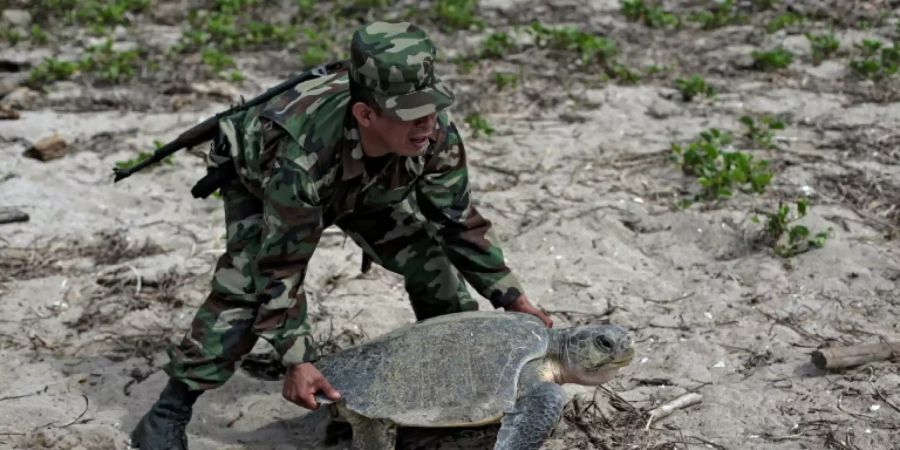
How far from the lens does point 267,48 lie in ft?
24.4

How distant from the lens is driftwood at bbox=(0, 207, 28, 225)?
4.91 m

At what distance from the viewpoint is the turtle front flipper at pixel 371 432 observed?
308cm

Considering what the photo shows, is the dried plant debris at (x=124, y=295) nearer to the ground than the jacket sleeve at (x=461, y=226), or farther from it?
nearer to the ground

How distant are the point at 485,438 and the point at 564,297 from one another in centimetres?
105

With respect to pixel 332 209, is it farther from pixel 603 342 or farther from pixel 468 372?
pixel 603 342

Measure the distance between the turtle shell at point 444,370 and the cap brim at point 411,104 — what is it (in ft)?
2.36

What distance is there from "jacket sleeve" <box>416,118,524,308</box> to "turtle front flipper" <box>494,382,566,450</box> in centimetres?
47

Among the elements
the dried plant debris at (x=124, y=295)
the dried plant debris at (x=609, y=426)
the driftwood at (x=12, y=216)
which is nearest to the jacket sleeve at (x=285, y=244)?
the dried plant debris at (x=609, y=426)

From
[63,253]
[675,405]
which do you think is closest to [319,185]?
[675,405]

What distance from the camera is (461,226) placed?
3.33m

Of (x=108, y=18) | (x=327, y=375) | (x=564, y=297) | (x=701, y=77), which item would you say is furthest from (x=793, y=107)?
(x=108, y=18)

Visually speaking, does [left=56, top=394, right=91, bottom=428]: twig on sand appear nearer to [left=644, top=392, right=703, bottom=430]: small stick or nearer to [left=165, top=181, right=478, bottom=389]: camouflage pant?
[left=165, top=181, right=478, bottom=389]: camouflage pant

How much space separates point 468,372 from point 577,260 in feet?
5.20

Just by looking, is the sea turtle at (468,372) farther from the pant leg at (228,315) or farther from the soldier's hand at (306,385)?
the pant leg at (228,315)
